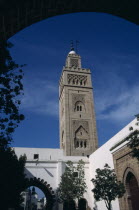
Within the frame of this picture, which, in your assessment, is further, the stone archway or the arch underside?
the stone archway

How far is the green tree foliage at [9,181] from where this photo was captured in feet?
50.6

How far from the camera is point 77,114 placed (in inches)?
1425

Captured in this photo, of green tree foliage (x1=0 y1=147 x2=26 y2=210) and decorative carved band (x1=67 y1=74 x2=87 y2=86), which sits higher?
decorative carved band (x1=67 y1=74 x2=87 y2=86)

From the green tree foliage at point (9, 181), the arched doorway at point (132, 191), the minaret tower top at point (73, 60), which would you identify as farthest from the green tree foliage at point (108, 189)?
the minaret tower top at point (73, 60)

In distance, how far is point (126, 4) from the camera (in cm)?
296

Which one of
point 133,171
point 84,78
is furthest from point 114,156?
point 84,78

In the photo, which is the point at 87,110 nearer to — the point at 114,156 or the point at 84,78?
the point at 84,78

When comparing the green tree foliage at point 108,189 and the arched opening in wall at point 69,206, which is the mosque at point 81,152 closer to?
the arched opening in wall at point 69,206

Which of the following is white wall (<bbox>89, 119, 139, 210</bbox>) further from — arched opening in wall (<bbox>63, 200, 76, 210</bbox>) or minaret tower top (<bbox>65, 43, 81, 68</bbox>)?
minaret tower top (<bbox>65, 43, 81, 68</bbox>)

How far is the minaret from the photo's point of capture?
33.2 m

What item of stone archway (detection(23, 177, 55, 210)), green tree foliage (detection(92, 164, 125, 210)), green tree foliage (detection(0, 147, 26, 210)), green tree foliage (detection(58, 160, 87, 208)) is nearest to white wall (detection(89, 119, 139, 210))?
green tree foliage (detection(58, 160, 87, 208))

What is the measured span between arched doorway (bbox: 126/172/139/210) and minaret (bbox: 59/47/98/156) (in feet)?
57.8

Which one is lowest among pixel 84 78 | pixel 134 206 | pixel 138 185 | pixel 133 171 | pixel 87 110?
pixel 134 206

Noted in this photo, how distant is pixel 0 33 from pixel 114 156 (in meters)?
15.8
